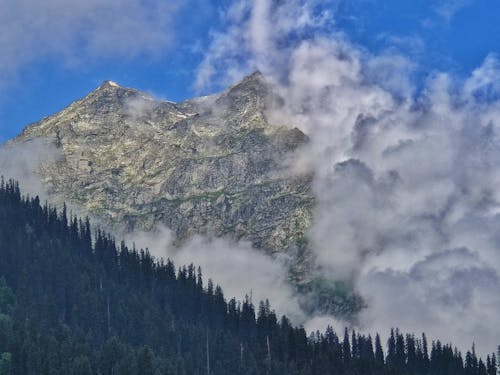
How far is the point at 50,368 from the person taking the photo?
192m

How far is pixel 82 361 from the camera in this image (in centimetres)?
19525

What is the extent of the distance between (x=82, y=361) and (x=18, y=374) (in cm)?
1471

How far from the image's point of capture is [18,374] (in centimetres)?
19712

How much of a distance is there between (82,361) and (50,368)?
22.7 ft

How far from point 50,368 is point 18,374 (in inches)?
373
